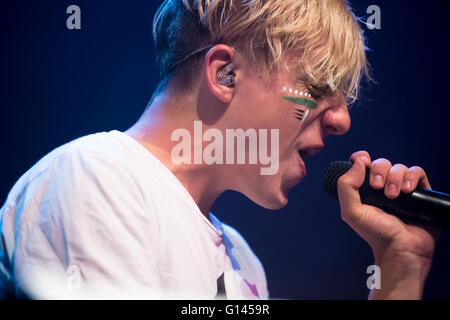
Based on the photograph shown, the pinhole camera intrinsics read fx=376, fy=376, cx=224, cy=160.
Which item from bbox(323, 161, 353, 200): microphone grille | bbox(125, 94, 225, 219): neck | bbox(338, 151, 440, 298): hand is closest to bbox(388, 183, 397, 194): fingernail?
bbox(338, 151, 440, 298): hand

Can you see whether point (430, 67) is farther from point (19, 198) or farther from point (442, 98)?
point (19, 198)

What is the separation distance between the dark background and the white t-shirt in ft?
1.78

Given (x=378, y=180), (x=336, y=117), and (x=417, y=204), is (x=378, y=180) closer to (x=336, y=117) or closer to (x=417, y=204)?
(x=417, y=204)

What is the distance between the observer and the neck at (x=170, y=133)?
94 cm

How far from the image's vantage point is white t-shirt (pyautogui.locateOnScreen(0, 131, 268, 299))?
67 centimetres

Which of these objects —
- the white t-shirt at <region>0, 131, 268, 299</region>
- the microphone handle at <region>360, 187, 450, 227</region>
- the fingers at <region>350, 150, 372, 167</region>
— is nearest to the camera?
the white t-shirt at <region>0, 131, 268, 299</region>

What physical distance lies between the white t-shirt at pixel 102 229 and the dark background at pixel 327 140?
54cm

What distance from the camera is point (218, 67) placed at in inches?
37.5

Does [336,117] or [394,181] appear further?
[336,117]

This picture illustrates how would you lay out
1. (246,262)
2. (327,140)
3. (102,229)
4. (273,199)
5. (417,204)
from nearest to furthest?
1. (102,229)
2. (417,204)
3. (273,199)
4. (246,262)
5. (327,140)

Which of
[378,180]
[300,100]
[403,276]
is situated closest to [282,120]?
[300,100]

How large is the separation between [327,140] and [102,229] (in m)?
1.13

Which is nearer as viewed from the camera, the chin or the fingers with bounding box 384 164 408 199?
the fingers with bounding box 384 164 408 199

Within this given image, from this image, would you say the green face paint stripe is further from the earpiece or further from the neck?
→ the neck
